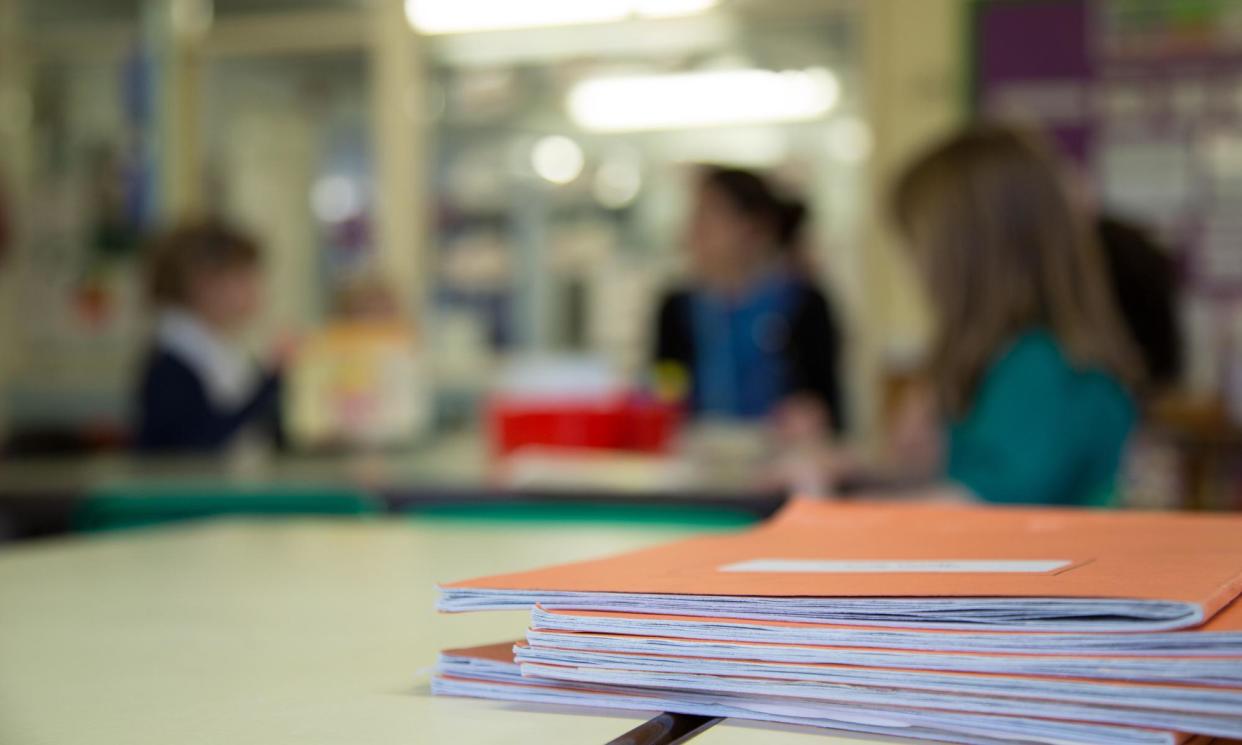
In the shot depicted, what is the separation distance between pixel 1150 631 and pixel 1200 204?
4581mm

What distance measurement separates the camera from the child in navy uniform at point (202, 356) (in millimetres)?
3291

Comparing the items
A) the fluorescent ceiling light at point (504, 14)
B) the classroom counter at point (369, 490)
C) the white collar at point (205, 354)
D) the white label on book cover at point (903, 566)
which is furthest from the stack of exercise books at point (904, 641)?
the fluorescent ceiling light at point (504, 14)

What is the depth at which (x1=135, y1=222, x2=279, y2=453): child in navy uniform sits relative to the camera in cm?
329

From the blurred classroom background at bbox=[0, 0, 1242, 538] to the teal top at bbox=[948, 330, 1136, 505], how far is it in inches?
76.7

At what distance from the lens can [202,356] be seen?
3.42 meters

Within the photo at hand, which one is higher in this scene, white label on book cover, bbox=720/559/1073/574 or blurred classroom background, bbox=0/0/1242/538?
blurred classroom background, bbox=0/0/1242/538

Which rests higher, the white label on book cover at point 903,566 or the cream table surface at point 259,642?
the white label on book cover at point 903,566

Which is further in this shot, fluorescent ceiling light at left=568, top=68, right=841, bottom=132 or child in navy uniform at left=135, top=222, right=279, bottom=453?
fluorescent ceiling light at left=568, top=68, right=841, bottom=132

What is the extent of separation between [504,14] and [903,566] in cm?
504

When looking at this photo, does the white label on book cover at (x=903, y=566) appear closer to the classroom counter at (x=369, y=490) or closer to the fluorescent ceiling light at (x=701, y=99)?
the classroom counter at (x=369, y=490)

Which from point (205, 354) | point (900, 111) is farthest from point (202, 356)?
point (900, 111)

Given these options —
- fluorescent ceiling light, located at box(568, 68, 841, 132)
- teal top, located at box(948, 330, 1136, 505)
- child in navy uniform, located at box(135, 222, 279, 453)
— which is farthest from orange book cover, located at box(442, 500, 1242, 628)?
fluorescent ceiling light, located at box(568, 68, 841, 132)

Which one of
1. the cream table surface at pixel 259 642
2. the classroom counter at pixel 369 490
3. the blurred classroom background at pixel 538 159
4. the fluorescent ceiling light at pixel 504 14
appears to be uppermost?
the fluorescent ceiling light at pixel 504 14

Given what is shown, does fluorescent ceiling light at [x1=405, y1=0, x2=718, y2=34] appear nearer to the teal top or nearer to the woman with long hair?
the woman with long hair
